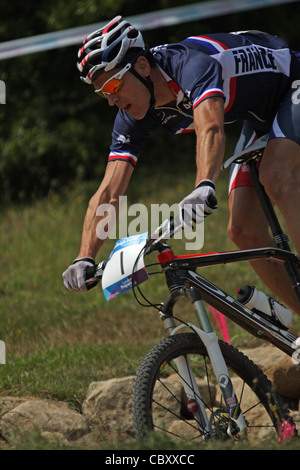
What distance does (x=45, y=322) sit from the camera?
22.7 ft

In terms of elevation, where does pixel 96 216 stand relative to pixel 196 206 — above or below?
below

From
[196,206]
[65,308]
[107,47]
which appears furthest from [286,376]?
[65,308]

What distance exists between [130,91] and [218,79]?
19.1 inches

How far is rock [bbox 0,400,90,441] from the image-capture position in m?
4.18

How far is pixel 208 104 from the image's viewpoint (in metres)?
3.57

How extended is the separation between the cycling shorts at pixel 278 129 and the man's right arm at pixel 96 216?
623mm

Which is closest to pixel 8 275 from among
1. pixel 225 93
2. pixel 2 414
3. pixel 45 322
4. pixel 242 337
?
pixel 45 322

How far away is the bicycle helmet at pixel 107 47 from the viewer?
148 inches

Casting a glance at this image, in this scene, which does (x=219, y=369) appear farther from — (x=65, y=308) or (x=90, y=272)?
(x=65, y=308)

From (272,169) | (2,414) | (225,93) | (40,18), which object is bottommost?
(2,414)

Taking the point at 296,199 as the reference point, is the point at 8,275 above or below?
below

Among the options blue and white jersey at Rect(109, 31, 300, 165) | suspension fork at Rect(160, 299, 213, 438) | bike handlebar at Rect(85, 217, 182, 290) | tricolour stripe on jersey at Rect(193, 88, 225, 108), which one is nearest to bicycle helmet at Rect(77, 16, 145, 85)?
blue and white jersey at Rect(109, 31, 300, 165)
